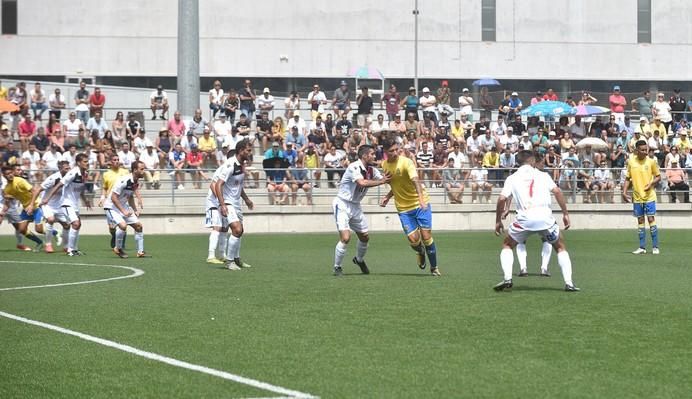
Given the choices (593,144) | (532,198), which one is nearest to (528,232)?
(532,198)

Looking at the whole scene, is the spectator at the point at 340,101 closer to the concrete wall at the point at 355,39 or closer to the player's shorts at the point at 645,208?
the concrete wall at the point at 355,39

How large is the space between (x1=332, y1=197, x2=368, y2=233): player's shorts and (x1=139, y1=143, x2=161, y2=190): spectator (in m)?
17.8

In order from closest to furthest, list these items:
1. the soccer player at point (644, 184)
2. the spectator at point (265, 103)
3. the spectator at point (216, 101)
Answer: the soccer player at point (644, 184) < the spectator at point (216, 101) < the spectator at point (265, 103)

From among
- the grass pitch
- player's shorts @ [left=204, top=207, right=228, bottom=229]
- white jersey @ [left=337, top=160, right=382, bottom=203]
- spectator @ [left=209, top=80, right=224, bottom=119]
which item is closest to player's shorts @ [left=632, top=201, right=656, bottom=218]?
the grass pitch

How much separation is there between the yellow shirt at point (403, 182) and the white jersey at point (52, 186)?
10007mm

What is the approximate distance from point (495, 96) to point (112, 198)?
81.7 feet

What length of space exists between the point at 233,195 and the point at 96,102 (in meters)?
20.3

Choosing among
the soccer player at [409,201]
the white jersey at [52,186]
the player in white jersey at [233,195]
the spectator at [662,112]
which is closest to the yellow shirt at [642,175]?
the soccer player at [409,201]

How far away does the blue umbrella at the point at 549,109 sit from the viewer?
4062cm

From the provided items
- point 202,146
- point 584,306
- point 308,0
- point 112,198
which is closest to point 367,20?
point 308,0

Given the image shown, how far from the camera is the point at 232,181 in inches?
808

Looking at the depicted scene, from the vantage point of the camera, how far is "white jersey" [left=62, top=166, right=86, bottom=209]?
81.6ft

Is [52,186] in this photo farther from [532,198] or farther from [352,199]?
[532,198]

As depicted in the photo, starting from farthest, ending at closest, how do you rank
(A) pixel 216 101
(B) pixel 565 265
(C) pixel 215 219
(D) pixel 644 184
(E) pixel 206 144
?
(A) pixel 216 101
(E) pixel 206 144
(D) pixel 644 184
(C) pixel 215 219
(B) pixel 565 265
